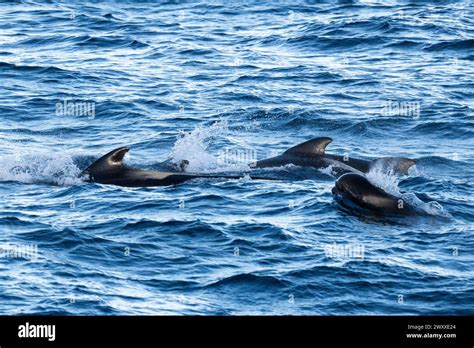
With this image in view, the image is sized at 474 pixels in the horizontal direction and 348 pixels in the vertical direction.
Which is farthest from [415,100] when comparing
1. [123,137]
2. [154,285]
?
[154,285]

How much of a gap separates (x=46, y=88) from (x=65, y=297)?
18.8 meters

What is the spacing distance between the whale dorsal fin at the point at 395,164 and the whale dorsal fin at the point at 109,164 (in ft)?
18.7

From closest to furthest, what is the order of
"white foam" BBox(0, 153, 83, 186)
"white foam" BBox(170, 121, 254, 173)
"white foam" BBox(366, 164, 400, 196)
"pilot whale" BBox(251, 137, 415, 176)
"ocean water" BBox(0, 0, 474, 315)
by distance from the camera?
"ocean water" BBox(0, 0, 474, 315) → "white foam" BBox(366, 164, 400, 196) → "white foam" BBox(0, 153, 83, 186) → "pilot whale" BBox(251, 137, 415, 176) → "white foam" BBox(170, 121, 254, 173)

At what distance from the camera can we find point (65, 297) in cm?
1662

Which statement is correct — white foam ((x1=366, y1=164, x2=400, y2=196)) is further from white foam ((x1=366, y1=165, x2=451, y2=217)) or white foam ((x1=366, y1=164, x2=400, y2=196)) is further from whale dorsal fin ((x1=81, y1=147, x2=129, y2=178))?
whale dorsal fin ((x1=81, y1=147, x2=129, y2=178))

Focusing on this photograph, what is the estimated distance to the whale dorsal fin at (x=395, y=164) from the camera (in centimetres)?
2448
